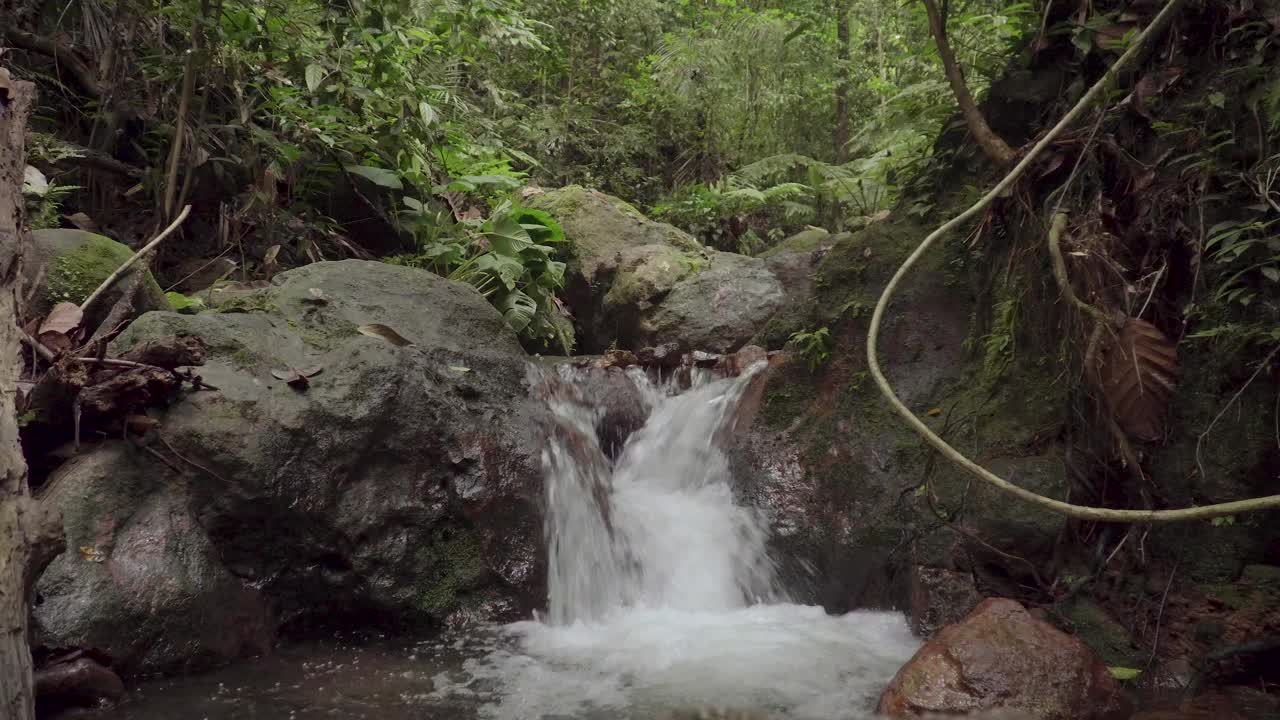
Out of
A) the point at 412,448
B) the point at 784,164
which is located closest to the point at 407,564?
the point at 412,448

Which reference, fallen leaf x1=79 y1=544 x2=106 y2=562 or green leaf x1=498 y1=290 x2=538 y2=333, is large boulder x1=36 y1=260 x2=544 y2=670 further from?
green leaf x1=498 y1=290 x2=538 y2=333

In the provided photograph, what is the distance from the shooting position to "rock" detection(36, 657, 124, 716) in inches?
121

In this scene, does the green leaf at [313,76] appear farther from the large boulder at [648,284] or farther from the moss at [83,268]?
the large boulder at [648,284]

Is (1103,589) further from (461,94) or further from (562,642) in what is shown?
(461,94)

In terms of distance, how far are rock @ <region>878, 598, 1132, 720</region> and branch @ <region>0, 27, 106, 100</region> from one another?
6.52m

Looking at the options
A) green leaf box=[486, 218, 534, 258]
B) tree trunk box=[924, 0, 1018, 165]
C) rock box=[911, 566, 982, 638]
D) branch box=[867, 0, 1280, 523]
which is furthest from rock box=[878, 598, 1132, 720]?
green leaf box=[486, 218, 534, 258]

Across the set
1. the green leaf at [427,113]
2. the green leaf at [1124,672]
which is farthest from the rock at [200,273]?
the green leaf at [1124,672]

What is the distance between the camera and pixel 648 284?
8.96 metres

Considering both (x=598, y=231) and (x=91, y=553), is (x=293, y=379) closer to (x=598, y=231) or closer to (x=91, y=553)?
(x=91, y=553)

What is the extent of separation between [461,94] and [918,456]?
9.01 metres

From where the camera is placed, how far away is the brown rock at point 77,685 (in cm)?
308

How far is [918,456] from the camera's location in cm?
467

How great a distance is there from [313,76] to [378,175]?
1.01m

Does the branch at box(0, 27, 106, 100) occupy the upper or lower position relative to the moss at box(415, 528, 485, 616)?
upper
